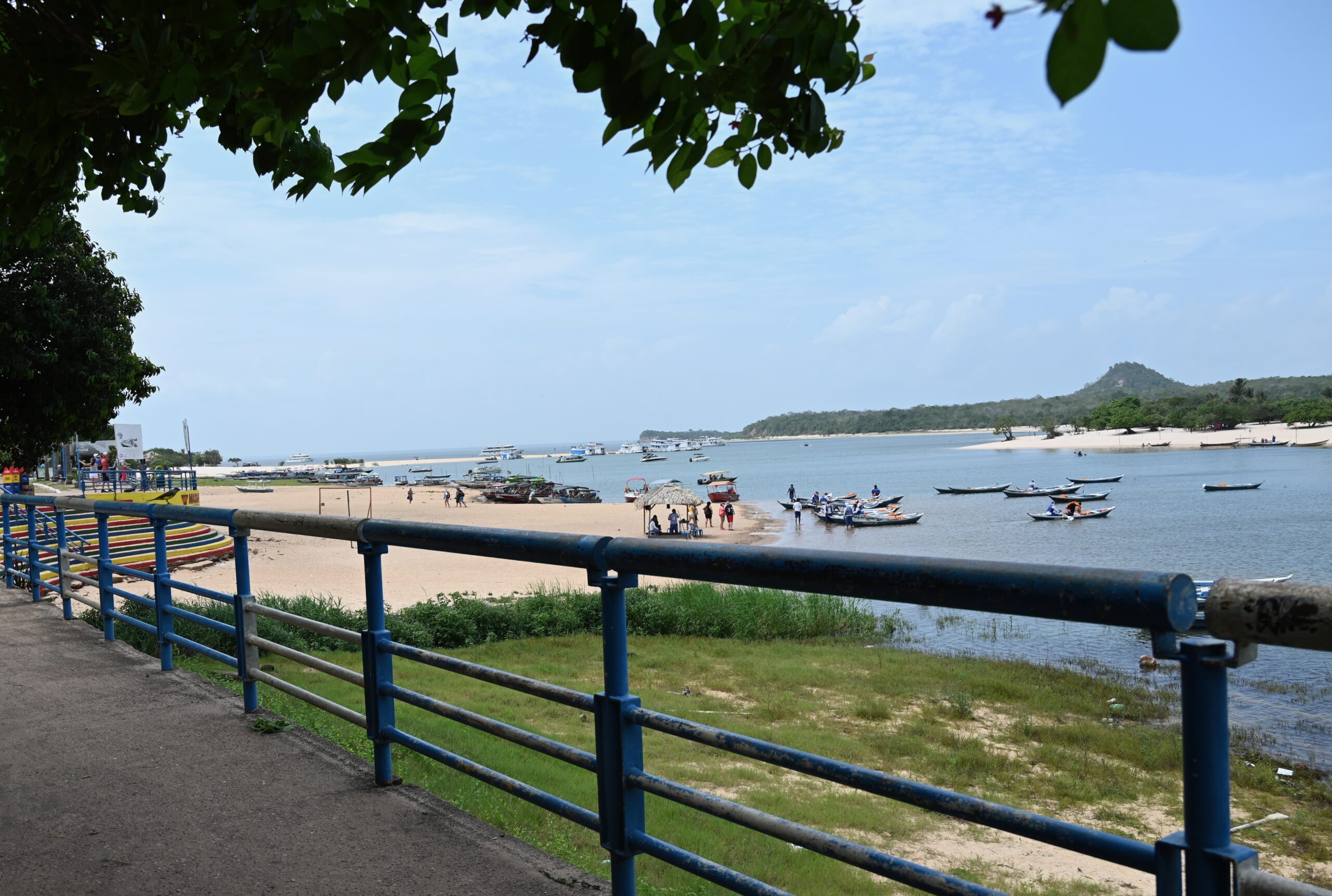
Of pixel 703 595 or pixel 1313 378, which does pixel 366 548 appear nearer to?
pixel 703 595

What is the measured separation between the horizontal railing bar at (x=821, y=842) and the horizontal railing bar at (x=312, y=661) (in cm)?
185

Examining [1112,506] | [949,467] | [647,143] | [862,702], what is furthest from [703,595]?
[949,467]

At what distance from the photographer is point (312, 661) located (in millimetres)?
4598

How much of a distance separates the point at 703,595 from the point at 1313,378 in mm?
212501

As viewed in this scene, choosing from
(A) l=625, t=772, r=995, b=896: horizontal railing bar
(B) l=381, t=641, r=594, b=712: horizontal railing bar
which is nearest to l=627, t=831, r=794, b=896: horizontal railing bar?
(A) l=625, t=772, r=995, b=896: horizontal railing bar

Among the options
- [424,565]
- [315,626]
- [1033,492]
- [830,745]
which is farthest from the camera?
[1033,492]

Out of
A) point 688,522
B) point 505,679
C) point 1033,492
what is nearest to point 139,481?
point 688,522

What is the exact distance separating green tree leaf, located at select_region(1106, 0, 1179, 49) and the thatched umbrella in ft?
128

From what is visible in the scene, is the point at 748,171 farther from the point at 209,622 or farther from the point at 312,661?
the point at 209,622

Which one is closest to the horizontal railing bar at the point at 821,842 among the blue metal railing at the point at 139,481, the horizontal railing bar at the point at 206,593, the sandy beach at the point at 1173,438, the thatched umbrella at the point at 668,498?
the horizontal railing bar at the point at 206,593

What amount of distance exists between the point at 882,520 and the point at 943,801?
171 ft

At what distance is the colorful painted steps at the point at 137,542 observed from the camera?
18.3 metres

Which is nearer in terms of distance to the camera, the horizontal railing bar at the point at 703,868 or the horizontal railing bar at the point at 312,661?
the horizontal railing bar at the point at 703,868

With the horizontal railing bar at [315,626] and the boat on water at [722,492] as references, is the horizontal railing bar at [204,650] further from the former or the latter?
the boat on water at [722,492]
